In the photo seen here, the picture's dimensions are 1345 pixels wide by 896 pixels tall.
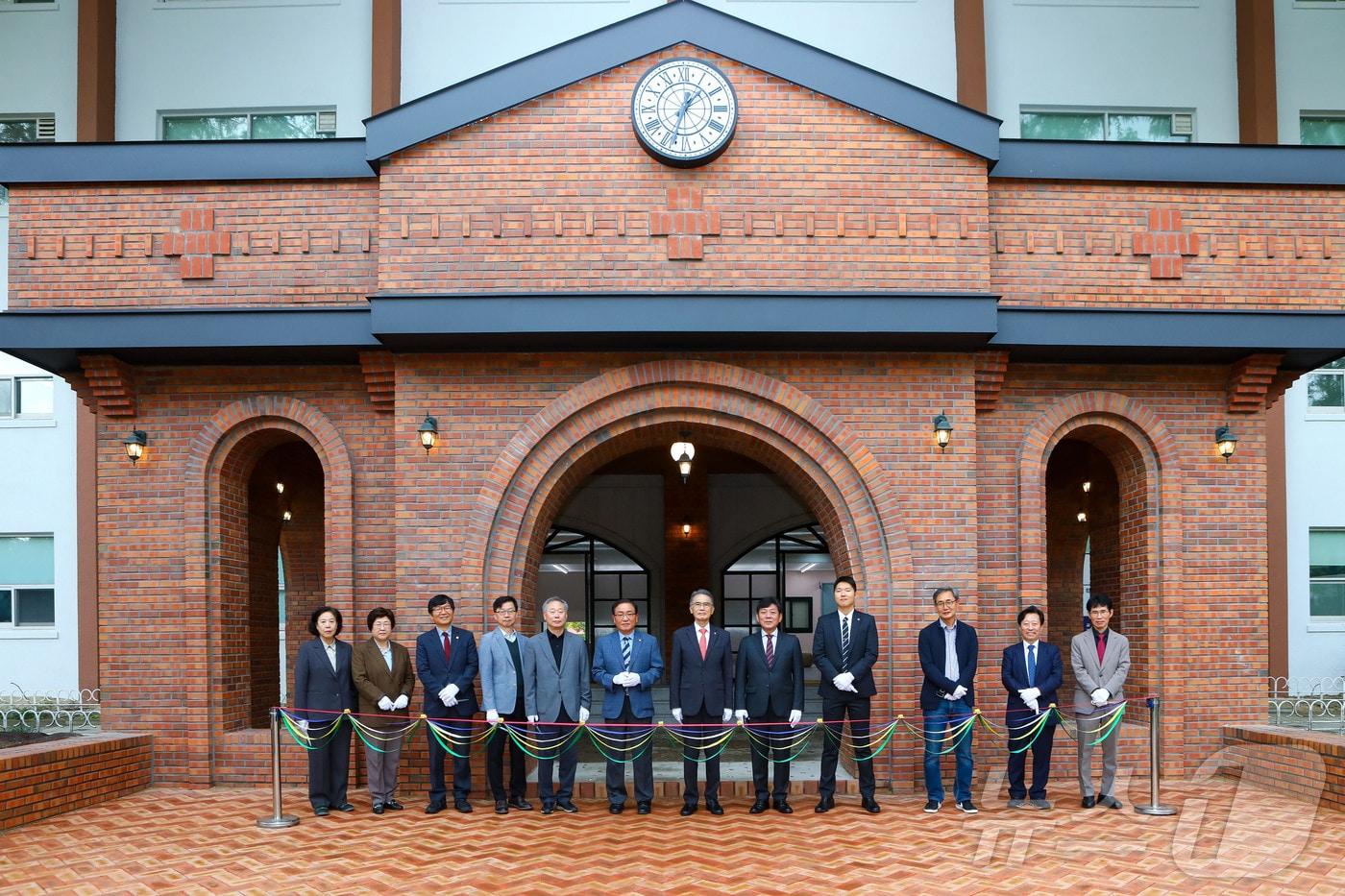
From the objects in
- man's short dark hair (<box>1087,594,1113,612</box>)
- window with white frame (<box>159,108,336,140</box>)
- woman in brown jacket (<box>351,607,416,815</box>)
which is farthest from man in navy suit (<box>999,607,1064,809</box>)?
window with white frame (<box>159,108,336,140</box>)

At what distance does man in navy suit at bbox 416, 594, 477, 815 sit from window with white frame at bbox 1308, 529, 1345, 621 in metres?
13.7

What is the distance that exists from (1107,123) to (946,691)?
1106 centimetres

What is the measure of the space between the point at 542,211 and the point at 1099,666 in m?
6.50

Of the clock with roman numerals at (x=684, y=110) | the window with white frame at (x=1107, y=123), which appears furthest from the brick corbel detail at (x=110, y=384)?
the window with white frame at (x=1107, y=123)

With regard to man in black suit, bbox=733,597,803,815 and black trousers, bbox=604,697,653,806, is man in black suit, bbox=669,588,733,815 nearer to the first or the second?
man in black suit, bbox=733,597,803,815

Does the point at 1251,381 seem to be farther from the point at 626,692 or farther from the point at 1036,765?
the point at 626,692

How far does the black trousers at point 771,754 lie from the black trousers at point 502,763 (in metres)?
2.04

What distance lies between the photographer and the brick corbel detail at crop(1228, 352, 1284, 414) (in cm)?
975

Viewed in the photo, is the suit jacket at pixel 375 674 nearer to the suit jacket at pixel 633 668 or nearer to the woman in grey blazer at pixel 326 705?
the woman in grey blazer at pixel 326 705

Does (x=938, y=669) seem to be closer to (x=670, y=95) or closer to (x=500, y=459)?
(x=500, y=459)

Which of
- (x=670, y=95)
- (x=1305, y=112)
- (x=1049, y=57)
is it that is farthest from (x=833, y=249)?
(x=1305, y=112)

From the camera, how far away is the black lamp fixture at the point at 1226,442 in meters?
9.85

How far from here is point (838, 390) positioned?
947 centimetres

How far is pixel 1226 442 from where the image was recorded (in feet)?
32.3
